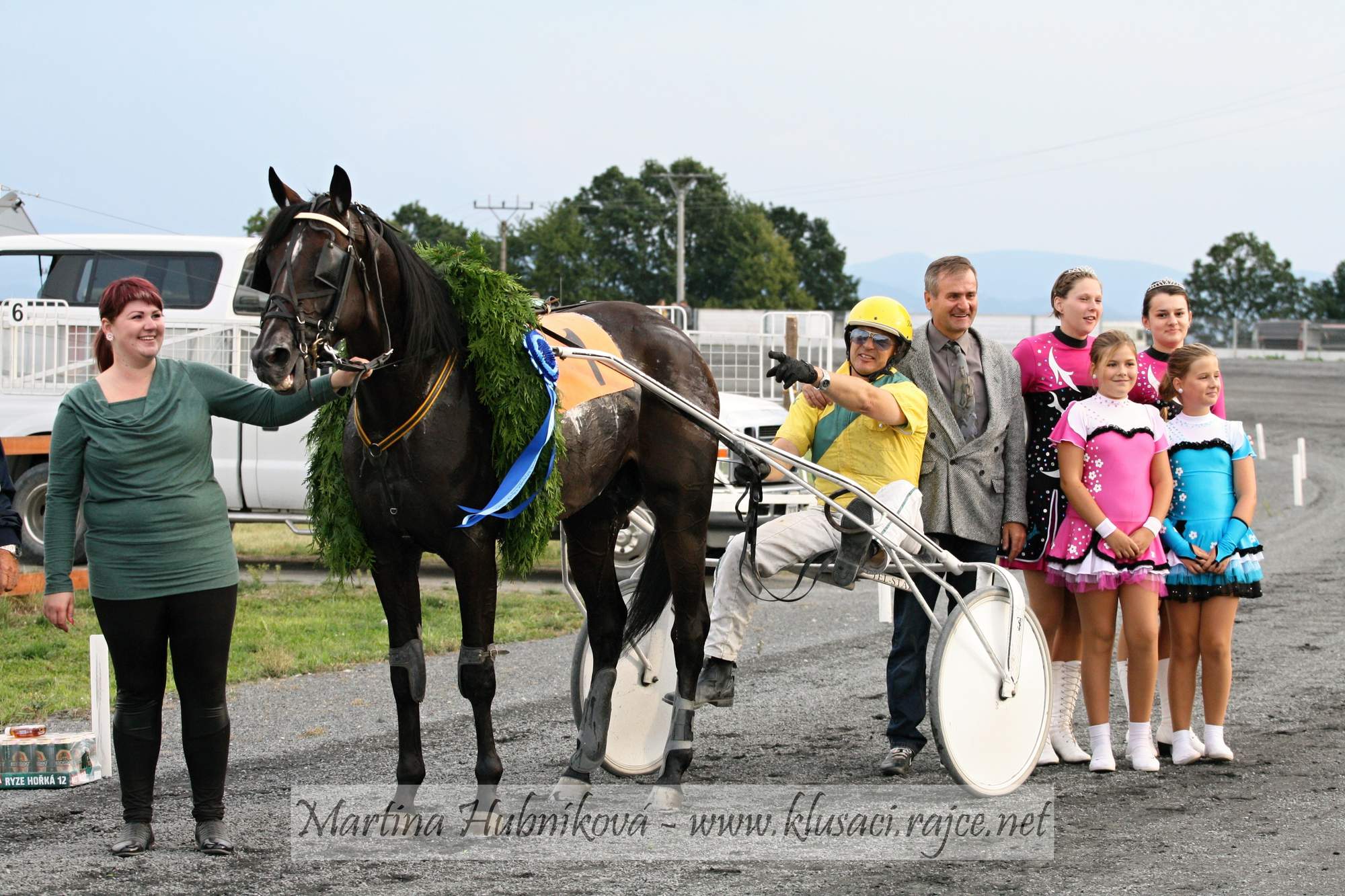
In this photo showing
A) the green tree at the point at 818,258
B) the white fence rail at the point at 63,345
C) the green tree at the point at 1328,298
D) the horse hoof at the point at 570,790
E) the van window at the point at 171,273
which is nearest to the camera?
the horse hoof at the point at 570,790

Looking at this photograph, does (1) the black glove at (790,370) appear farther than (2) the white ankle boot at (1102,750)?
No

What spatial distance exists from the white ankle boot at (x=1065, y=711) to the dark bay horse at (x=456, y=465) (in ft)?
5.32

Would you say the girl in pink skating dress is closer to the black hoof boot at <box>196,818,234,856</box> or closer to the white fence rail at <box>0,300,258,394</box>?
the black hoof boot at <box>196,818,234,856</box>

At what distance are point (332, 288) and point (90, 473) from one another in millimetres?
989

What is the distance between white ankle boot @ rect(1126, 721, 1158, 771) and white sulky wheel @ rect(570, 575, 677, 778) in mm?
1903

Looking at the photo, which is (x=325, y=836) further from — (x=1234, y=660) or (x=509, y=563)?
(x=1234, y=660)

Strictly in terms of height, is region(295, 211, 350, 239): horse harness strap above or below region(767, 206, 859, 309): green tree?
below

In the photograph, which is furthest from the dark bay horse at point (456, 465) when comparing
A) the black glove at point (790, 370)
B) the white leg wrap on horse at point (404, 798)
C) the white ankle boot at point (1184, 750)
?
the white ankle boot at point (1184, 750)

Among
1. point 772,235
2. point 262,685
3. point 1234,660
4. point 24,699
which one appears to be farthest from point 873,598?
point 772,235

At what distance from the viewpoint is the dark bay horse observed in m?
4.52

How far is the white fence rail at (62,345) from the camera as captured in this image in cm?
1202

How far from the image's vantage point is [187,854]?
459cm

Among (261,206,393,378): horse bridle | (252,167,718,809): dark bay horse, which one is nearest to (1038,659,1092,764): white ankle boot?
(252,167,718,809): dark bay horse

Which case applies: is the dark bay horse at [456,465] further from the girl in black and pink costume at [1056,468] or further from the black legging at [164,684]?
the girl in black and pink costume at [1056,468]
